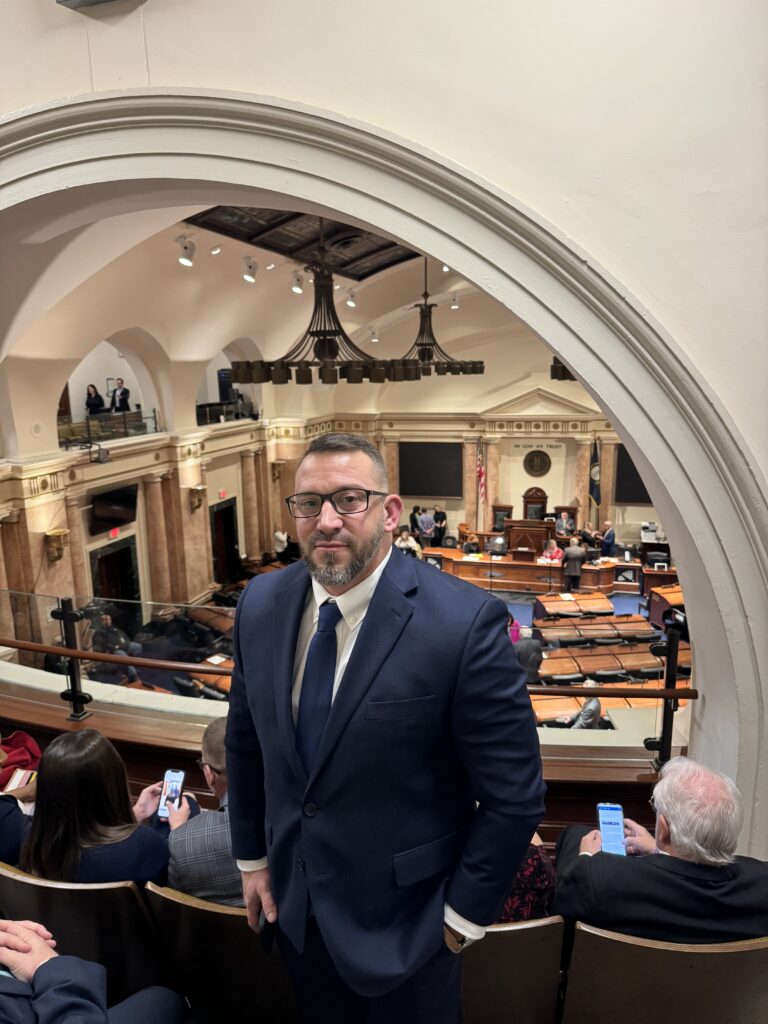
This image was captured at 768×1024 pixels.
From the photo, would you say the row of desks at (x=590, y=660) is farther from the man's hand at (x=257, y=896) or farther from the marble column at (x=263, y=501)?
the marble column at (x=263, y=501)

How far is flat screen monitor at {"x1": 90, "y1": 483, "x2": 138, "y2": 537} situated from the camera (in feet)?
39.3

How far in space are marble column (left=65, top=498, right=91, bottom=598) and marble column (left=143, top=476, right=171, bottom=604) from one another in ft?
5.38

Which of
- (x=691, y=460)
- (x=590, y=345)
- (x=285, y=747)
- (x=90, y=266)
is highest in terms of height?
(x=90, y=266)

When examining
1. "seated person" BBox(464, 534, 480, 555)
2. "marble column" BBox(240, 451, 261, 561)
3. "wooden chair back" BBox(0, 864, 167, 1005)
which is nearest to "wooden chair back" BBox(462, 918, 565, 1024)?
"wooden chair back" BBox(0, 864, 167, 1005)

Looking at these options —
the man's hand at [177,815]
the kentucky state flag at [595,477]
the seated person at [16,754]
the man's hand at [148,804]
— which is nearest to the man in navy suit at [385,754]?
the man's hand at [177,815]

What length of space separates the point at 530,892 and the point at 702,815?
0.54 meters

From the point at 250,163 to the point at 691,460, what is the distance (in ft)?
6.44

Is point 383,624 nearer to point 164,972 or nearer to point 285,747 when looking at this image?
point 285,747

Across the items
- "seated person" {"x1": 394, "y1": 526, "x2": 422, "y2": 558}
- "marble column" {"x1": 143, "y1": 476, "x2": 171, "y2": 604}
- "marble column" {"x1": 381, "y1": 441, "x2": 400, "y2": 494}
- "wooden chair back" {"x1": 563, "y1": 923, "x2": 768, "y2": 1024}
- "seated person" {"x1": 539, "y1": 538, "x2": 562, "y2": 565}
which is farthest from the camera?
"marble column" {"x1": 381, "y1": 441, "x2": 400, "y2": 494}

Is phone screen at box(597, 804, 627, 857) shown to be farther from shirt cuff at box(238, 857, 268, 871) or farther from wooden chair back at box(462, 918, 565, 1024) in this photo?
shirt cuff at box(238, 857, 268, 871)

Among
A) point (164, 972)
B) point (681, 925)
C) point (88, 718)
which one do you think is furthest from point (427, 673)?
point (88, 718)

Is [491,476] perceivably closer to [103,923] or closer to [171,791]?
[171,791]

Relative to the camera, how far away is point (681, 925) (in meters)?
1.80

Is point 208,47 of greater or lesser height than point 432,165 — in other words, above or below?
above
